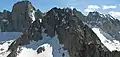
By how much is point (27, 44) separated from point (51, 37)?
60.5 ft

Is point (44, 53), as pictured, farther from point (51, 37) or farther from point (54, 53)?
point (51, 37)

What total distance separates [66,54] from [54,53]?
1149 cm

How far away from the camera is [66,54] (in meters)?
164

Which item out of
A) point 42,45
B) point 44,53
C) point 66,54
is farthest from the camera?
point 42,45

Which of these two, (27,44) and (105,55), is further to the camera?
(27,44)

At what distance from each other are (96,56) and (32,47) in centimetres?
6014

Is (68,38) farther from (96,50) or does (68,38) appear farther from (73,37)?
(96,50)

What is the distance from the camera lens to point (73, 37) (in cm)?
18038

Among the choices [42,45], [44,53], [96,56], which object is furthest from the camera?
[42,45]

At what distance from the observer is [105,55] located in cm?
14338

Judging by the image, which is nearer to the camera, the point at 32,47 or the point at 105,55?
the point at 105,55

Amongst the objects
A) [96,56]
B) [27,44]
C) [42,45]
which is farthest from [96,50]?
[27,44]

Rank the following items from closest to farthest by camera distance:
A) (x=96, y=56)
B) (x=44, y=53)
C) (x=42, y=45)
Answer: (x=96, y=56), (x=44, y=53), (x=42, y=45)

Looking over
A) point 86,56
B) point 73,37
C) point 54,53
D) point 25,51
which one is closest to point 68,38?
point 73,37
